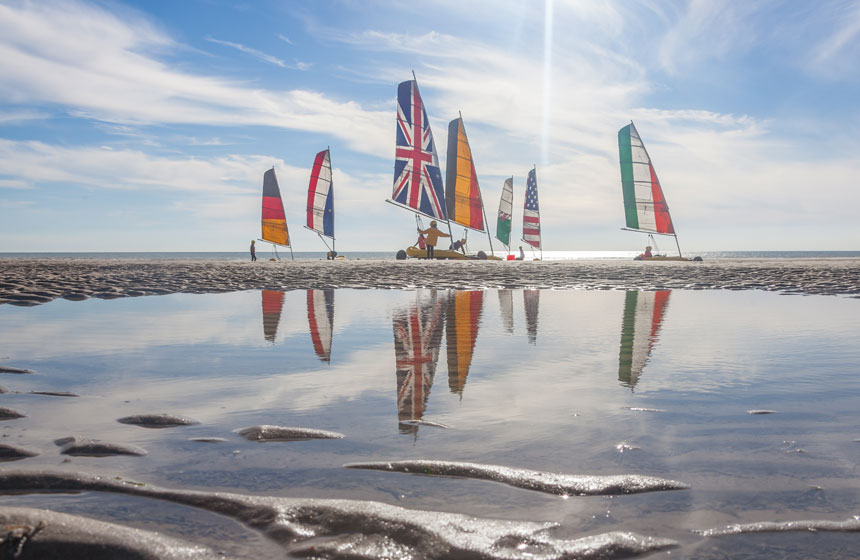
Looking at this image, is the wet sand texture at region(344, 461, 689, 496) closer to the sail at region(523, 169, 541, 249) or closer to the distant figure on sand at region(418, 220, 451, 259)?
the distant figure on sand at region(418, 220, 451, 259)

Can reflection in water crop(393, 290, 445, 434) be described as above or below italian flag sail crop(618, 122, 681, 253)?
below

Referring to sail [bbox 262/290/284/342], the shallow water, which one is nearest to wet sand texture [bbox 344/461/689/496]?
the shallow water

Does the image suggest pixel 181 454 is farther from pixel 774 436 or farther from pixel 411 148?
pixel 411 148

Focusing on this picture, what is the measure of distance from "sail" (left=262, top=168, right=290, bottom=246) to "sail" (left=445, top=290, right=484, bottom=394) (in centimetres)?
4233

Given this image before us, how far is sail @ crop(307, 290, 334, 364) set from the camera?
5.54 meters

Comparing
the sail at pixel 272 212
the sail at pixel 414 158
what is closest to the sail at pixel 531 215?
the sail at pixel 414 158

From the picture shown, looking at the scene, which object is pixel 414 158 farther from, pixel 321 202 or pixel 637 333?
pixel 637 333

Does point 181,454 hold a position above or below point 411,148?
below

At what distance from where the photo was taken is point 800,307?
984cm

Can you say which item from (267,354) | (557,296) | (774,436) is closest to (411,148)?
(557,296)

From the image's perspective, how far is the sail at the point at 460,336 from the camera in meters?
4.37

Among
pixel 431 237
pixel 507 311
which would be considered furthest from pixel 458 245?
pixel 507 311

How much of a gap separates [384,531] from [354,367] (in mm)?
2847

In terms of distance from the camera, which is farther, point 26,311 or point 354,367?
point 26,311
